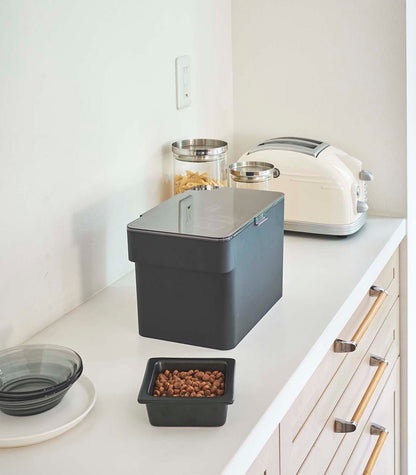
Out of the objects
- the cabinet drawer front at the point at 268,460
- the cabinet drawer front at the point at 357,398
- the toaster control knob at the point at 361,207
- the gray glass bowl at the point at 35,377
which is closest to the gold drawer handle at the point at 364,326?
the cabinet drawer front at the point at 357,398

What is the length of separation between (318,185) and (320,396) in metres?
0.58

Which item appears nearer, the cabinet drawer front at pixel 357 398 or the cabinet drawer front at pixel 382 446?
the cabinet drawer front at pixel 357 398

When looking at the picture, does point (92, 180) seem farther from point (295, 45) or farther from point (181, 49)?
point (295, 45)

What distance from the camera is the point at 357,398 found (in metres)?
1.56

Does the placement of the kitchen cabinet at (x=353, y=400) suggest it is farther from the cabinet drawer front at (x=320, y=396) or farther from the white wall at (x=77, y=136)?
the white wall at (x=77, y=136)

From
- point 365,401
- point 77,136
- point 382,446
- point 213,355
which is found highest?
point 77,136

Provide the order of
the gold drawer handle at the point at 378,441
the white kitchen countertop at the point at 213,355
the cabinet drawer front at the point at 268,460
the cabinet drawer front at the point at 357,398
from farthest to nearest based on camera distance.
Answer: the gold drawer handle at the point at 378,441 < the cabinet drawer front at the point at 357,398 < the cabinet drawer front at the point at 268,460 < the white kitchen countertop at the point at 213,355

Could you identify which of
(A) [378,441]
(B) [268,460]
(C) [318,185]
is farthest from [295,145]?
(B) [268,460]

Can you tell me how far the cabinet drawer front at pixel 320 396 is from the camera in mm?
1166

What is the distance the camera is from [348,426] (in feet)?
4.66

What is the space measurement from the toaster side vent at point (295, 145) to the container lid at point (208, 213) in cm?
39

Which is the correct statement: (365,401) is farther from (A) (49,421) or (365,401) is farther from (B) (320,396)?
(A) (49,421)
